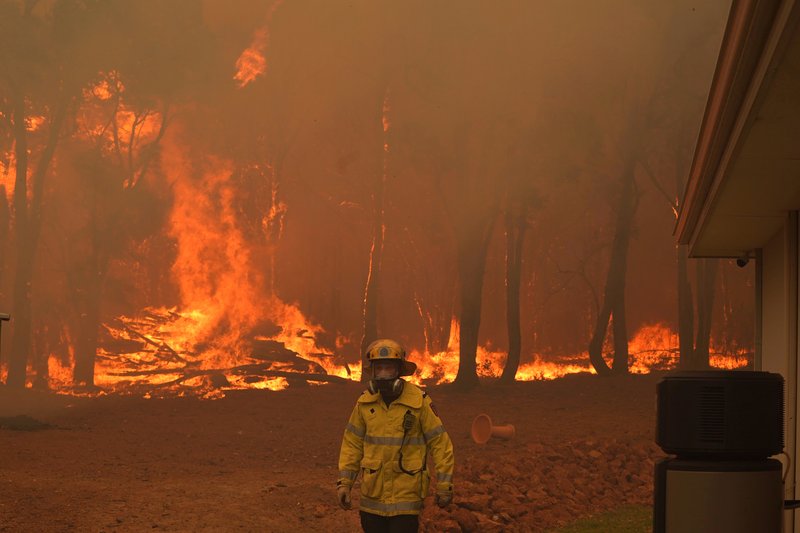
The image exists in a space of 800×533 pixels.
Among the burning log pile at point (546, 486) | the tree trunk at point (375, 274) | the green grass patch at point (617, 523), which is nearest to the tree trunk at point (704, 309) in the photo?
the tree trunk at point (375, 274)

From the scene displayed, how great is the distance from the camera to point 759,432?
4668mm

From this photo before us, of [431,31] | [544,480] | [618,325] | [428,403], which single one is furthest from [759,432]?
[431,31]

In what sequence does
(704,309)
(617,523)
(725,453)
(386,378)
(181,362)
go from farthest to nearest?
1. (181,362)
2. (704,309)
3. (617,523)
4. (386,378)
5. (725,453)

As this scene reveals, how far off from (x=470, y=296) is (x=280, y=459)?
10700 mm

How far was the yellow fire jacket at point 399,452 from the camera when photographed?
6199mm

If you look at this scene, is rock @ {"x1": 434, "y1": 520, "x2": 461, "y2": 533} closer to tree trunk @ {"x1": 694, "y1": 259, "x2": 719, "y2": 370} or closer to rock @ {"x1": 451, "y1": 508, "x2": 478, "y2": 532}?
rock @ {"x1": 451, "y1": 508, "x2": 478, "y2": 532}

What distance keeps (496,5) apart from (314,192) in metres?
9.94

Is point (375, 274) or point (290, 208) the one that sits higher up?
point (290, 208)

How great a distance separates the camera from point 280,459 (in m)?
18.7

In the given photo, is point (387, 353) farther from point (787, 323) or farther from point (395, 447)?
point (787, 323)

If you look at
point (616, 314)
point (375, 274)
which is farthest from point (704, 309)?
point (375, 274)

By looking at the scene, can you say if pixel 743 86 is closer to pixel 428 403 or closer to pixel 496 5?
pixel 428 403

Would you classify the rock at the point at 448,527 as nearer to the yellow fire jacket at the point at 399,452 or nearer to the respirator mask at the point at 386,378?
the yellow fire jacket at the point at 399,452

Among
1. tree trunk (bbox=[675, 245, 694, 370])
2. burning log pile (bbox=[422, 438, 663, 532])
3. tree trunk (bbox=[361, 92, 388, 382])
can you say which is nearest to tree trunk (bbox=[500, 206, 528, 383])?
tree trunk (bbox=[361, 92, 388, 382])
